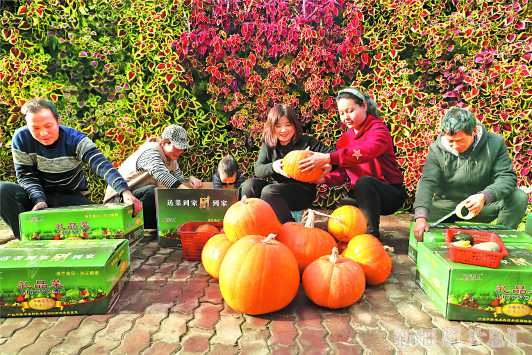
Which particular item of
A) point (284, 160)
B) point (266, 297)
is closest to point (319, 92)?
point (284, 160)

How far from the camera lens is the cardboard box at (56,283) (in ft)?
7.40

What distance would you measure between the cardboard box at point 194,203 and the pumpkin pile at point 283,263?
56 cm

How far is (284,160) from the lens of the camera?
3561mm

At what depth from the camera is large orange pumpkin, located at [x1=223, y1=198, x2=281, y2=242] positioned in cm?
265

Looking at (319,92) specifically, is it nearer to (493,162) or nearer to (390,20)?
(390,20)

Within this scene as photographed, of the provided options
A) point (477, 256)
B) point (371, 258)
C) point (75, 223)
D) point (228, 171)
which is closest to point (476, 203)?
point (477, 256)

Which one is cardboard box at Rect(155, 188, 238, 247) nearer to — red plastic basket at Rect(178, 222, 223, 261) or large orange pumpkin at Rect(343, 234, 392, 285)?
red plastic basket at Rect(178, 222, 223, 261)

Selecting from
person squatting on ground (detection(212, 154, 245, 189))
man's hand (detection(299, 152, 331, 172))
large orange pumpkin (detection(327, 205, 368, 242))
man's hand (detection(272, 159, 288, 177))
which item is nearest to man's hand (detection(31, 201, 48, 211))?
person squatting on ground (detection(212, 154, 245, 189))

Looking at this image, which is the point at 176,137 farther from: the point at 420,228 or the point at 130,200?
the point at 420,228

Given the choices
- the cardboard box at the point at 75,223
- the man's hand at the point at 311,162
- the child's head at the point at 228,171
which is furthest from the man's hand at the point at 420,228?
the cardboard box at the point at 75,223

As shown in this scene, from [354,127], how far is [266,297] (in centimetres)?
206

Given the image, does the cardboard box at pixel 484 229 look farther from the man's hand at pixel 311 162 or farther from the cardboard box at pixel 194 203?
the cardboard box at pixel 194 203

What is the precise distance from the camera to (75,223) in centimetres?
309

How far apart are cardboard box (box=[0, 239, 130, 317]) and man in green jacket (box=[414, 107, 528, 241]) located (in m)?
2.18
